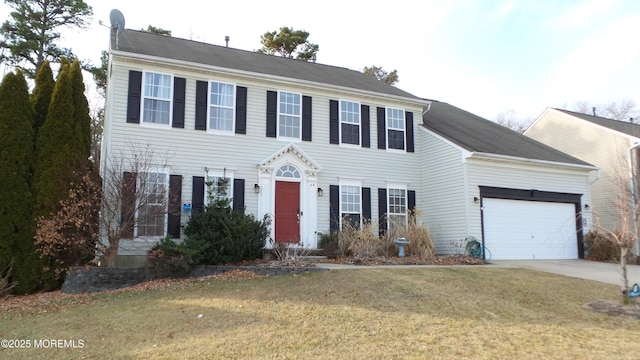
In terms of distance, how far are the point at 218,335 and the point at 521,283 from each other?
6.70 metres

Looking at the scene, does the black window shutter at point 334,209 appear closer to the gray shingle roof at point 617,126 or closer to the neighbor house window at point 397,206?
the neighbor house window at point 397,206

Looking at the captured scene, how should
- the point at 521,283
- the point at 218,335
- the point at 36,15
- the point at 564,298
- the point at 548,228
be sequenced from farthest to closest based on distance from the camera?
1. the point at 36,15
2. the point at 548,228
3. the point at 521,283
4. the point at 564,298
5. the point at 218,335

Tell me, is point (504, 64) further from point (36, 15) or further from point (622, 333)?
point (36, 15)

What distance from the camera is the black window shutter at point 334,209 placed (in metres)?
14.1

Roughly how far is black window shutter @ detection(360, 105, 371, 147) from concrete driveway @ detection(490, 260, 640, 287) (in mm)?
5376

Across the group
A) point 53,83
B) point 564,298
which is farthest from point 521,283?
point 53,83

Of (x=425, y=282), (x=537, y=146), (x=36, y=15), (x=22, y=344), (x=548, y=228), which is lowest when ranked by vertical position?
(x=22, y=344)

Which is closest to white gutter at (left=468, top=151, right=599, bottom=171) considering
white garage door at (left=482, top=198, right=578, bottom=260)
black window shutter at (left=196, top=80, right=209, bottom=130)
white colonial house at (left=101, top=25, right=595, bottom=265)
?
white colonial house at (left=101, top=25, right=595, bottom=265)

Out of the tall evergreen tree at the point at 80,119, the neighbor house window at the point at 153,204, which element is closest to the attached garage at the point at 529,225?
the neighbor house window at the point at 153,204

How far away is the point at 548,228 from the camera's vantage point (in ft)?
50.7

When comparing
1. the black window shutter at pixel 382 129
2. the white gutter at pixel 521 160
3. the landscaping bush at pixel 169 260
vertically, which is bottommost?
the landscaping bush at pixel 169 260

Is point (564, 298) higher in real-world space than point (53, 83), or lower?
lower

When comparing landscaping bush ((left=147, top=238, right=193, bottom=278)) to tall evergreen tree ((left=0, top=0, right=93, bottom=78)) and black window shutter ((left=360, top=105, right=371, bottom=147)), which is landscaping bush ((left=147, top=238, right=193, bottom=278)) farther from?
tall evergreen tree ((left=0, top=0, right=93, bottom=78))

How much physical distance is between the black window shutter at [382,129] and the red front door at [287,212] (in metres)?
3.43
